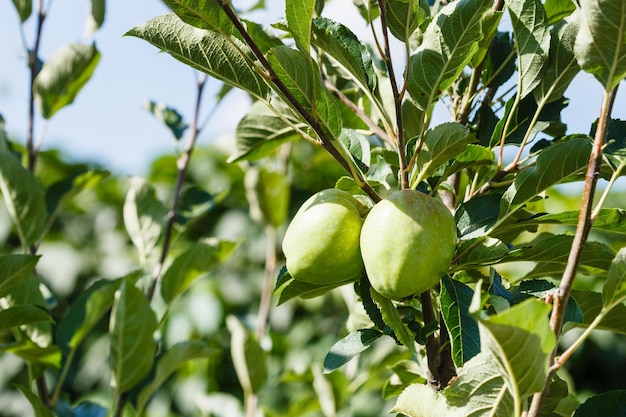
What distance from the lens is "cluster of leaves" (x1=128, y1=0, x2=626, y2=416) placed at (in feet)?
2.13

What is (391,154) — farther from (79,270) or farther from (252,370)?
(79,270)

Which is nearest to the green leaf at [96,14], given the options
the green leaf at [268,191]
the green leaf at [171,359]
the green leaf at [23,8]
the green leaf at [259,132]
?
the green leaf at [23,8]

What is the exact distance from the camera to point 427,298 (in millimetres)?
844

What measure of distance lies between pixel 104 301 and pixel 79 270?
2335 millimetres

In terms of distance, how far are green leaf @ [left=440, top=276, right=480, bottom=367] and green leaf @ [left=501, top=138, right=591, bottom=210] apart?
0.11 m

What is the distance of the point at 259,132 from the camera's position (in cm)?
116

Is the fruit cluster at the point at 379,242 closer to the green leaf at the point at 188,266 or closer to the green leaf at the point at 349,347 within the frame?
the green leaf at the point at 349,347

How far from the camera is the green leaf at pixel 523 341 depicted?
521mm

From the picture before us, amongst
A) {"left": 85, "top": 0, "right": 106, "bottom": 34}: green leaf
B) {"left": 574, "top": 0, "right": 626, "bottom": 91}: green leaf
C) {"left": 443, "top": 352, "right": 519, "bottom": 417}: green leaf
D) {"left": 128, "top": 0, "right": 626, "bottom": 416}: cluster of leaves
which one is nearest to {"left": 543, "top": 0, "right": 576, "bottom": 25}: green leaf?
{"left": 128, "top": 0, "right": 626, "bottom": 416}: cluster of leaves

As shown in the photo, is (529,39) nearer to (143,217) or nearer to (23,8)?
(143,217)

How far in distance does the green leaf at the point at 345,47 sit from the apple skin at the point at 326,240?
151mm

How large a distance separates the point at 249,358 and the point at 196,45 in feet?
3.19

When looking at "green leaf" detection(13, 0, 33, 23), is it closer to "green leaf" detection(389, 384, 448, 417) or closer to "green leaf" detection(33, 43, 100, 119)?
"green leaf" detection(33, 43, 100, 119)

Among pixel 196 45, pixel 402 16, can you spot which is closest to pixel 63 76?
pixel 196 45
